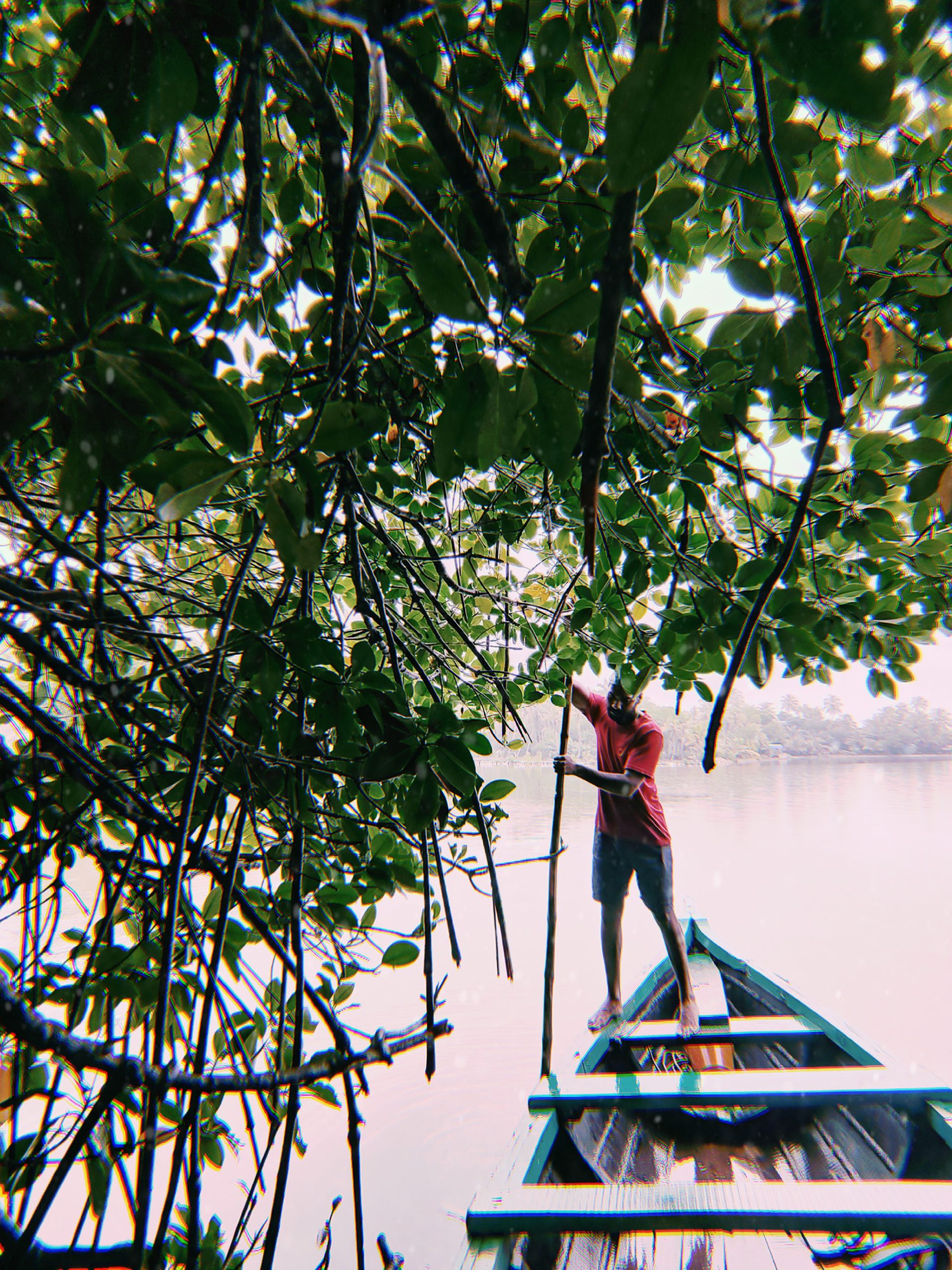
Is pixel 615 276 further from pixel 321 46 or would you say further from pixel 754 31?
pixel 321 46

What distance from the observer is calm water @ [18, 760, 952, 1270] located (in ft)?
7.45

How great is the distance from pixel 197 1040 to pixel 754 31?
2.14 feet

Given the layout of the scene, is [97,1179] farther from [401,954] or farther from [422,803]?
[422,803]

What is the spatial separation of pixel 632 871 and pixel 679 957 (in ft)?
1.20

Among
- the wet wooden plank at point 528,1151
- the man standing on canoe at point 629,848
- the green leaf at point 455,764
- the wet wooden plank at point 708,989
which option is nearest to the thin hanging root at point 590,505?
the green leaf at point 455,764

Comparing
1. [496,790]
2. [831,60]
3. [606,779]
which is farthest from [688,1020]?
[831,60]

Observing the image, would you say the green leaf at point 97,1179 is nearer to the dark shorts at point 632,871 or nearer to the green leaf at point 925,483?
the green leaf at point 925,483

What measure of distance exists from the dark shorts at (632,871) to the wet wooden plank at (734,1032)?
16.6 inches

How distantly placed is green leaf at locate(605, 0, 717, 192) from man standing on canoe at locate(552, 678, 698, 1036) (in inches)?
82.1

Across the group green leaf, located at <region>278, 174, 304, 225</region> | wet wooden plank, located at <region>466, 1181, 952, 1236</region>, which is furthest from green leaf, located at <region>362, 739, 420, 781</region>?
wet wooden plank, located at <region>466, 1181, 952, 1236</region>

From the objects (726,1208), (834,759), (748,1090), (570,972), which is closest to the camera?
(726,1208)

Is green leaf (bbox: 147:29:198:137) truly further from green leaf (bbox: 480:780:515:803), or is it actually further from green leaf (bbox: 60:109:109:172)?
green leaf (bbox: 480:780:515:803)

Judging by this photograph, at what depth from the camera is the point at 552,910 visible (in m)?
0.74

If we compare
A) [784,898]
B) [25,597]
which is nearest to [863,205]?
[25,597]
